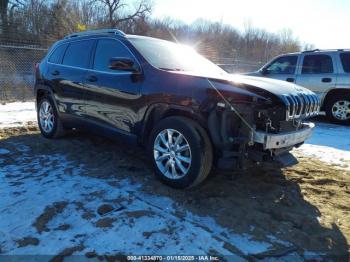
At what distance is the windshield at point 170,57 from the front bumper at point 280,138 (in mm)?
1262

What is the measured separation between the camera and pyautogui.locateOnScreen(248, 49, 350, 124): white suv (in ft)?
29.7

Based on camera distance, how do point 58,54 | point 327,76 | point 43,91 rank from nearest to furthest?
point 58,54
point 43,91
point 327,76

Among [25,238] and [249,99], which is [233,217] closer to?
[249,99]

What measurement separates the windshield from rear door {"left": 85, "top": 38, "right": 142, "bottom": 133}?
211 mm

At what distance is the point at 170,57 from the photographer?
16.2 ft

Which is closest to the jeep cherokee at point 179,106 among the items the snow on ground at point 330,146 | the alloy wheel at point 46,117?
the alloy wheel at point 46,117

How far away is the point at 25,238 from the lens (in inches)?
119

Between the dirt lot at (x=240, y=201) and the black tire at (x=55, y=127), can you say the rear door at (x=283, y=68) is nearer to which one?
the dirt lot at (x=240, y=201)

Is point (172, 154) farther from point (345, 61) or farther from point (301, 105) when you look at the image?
point (345, 61)

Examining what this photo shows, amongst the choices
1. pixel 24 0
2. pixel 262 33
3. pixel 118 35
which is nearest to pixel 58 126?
pixel 118 35

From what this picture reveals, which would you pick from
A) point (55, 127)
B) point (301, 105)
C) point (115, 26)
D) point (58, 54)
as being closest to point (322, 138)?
point (301, 105)

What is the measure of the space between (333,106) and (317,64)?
118 centimetres

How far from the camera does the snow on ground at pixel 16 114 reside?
821 cm

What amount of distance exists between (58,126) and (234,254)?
4.32 metres
